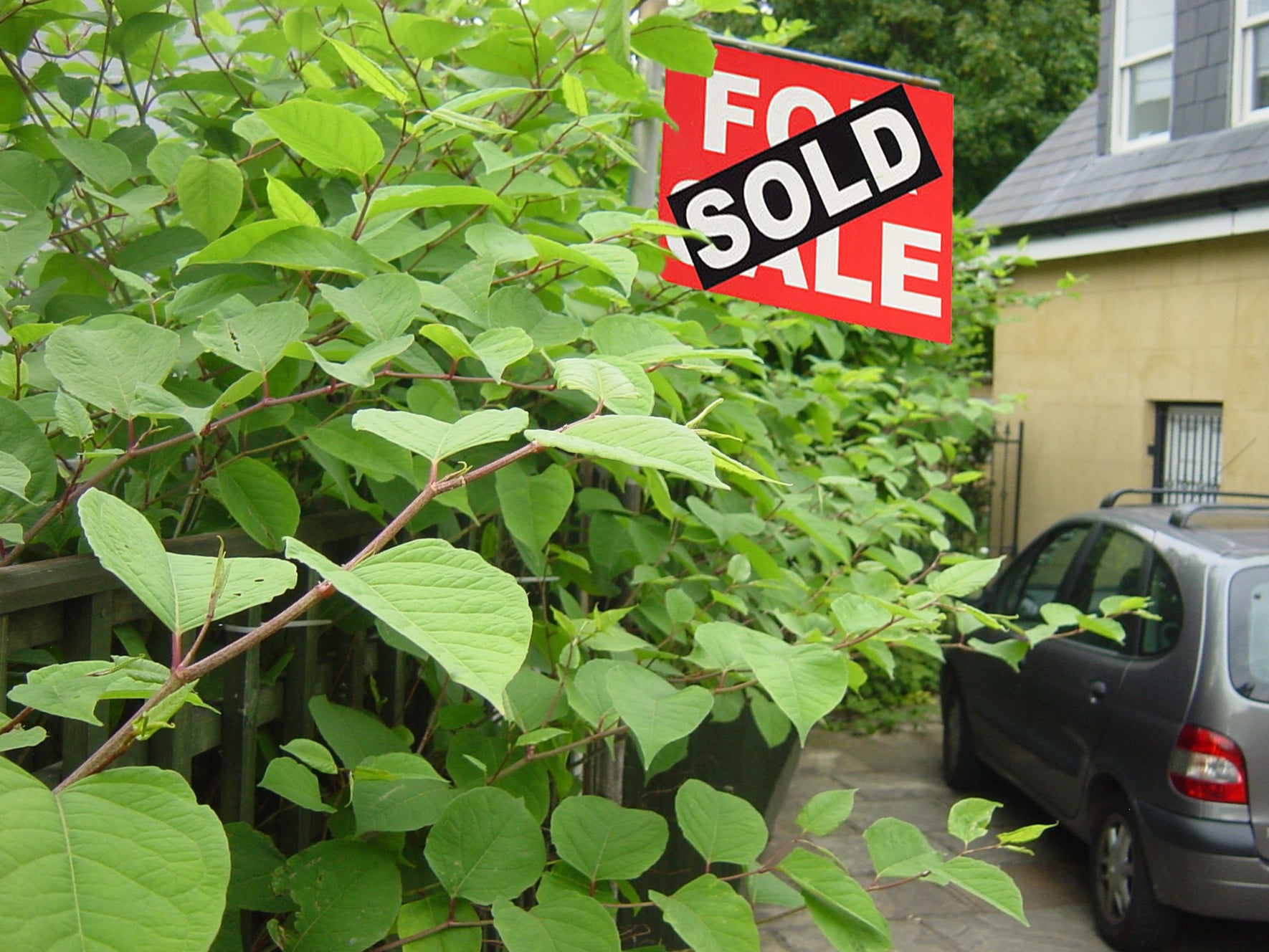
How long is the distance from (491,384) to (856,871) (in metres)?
4.44

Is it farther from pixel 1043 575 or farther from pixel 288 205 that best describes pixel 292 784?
pixel 1043 575

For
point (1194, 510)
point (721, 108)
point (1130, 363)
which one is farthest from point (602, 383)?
point (1130, 363)

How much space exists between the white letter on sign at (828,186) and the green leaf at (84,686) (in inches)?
60.3

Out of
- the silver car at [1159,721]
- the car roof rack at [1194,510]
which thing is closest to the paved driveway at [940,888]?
the silver car at [1159,721]

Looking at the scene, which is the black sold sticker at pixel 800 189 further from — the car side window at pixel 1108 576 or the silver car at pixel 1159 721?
the car side window at pixel 1108 576

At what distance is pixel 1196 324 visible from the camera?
10.4 m

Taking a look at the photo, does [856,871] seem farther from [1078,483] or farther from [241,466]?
[1078,483]

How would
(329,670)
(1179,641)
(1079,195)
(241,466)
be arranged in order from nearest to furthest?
(241,466) → (329,670) → (1179,641) → (1079,195)

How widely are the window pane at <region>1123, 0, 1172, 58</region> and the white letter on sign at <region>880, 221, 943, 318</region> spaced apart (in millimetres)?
11022

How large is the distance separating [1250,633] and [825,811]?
3.52 m

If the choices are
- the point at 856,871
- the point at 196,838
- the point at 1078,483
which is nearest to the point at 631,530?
the point at 196,838

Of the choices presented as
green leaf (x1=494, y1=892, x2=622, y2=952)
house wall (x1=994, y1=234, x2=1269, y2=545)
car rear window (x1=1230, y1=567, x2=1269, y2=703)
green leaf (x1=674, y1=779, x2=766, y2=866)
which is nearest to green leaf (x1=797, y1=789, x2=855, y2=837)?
green leaf (x1=674, y1=779, x2=766, y2=866)

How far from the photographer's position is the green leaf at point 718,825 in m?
1.23

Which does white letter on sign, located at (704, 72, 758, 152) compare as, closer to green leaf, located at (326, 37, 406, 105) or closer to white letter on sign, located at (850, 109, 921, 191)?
white letter on sign, located at (850, 109, 921, 191)
